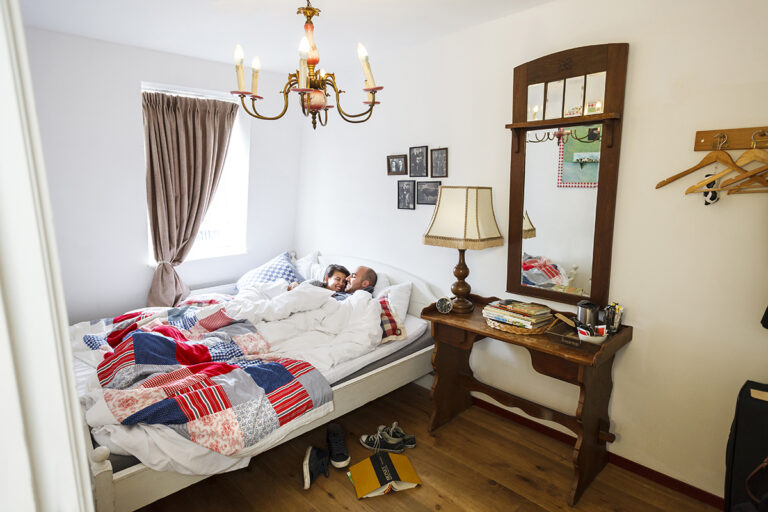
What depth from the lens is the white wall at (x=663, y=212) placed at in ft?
6.46

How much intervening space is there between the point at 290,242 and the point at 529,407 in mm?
2897

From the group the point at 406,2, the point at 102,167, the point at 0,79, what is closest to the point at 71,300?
the point at 102,167

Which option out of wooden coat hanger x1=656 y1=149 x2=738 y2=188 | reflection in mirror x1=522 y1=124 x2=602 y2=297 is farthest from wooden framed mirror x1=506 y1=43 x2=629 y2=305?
wooden coat hanger x1=656 y1=149 x2=738 y2=188

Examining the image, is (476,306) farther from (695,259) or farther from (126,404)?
(126,404)

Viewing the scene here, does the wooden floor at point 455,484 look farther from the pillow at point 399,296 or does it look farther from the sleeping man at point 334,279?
the sleeping man at point 334,279

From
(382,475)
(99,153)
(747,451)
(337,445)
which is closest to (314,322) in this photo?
(337,445)

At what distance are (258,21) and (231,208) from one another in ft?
6.29

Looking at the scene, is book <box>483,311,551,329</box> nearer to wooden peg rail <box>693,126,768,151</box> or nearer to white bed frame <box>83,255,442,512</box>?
white bed frame <box>83,255,442,512</box>

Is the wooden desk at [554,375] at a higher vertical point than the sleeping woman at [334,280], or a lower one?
lower

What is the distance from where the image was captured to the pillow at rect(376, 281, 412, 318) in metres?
3.14

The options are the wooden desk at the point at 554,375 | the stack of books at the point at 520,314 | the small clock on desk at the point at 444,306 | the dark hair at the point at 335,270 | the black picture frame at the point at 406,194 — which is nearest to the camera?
the wooden desk at the point at 554,375

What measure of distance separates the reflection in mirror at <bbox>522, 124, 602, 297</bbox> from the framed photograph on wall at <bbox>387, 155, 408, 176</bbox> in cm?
101

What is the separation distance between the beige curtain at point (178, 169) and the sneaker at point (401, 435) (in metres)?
2.12

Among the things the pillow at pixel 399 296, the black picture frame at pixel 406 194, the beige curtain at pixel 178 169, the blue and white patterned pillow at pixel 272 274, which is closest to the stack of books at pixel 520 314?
the pillow at pixel 399 296
